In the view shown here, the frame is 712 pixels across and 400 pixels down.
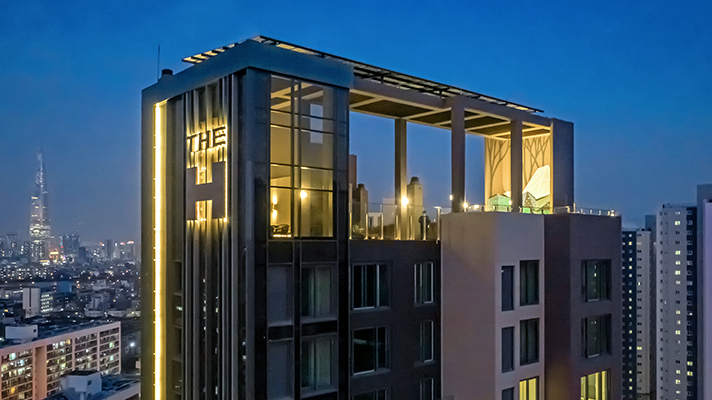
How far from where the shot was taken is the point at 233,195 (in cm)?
1362

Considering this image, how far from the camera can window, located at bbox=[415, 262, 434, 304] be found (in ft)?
58.9

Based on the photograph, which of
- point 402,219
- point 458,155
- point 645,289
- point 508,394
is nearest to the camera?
point 508,394

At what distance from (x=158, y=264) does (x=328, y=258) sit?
561cm

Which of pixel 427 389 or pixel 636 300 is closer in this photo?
pixel 427 389

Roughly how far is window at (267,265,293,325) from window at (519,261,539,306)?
784cm

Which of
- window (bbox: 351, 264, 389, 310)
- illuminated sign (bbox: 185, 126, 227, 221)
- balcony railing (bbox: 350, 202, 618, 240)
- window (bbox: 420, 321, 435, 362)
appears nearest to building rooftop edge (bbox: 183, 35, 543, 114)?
illuminated sign (bbox: 185, 126, 227, 221)

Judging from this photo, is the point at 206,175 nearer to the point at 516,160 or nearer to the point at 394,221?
the point at 394,221

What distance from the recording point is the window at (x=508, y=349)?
17312mm

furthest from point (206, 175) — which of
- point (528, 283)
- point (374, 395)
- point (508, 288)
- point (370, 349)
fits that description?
point (528, 283)

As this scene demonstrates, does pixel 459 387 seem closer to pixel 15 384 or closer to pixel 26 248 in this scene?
pixel 15 384

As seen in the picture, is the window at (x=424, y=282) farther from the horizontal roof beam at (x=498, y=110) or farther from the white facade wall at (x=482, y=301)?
the horizontal roof beam at (x=498, y=110)

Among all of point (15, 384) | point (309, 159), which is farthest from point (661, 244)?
point (15, 384)

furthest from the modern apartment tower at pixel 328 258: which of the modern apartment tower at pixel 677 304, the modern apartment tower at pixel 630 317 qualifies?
the modern apartment tower at pixel 630 317

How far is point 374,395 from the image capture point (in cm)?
1680
